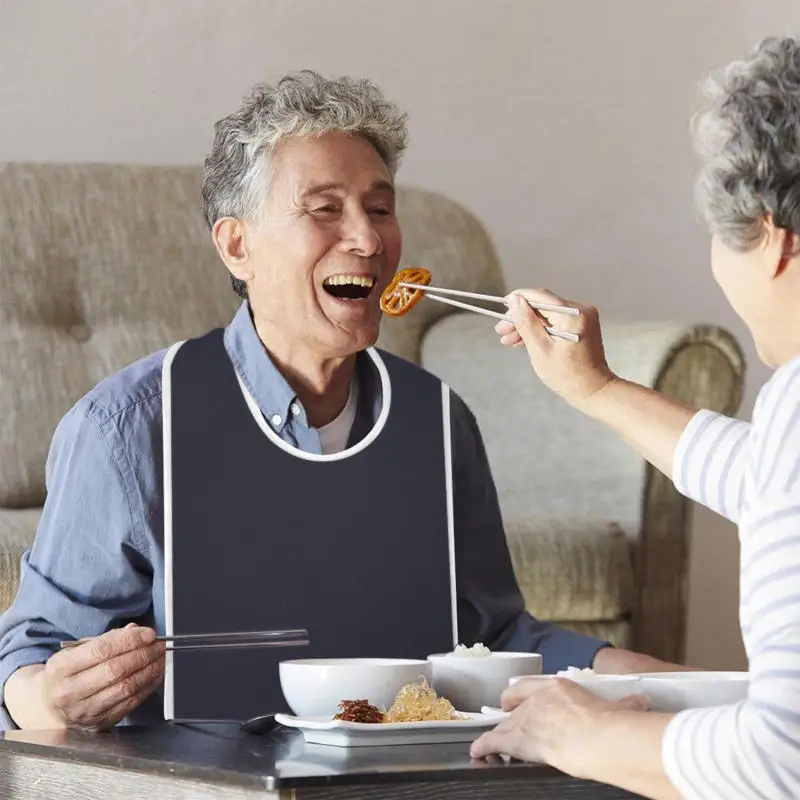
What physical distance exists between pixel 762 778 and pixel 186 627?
785 mm

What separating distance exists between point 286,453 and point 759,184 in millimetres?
770

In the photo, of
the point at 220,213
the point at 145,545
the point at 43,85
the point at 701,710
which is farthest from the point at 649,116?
the point at 701,710

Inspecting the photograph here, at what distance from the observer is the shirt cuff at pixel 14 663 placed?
4.89 feet

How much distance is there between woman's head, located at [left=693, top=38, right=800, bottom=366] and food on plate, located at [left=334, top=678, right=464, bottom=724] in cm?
37

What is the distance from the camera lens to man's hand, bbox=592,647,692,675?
4.91ft

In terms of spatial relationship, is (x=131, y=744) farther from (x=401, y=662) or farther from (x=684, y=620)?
(x=684, y=620)

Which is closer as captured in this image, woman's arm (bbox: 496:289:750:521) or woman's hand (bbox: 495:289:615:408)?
woman's arm (bbox: 496:289:750:521)

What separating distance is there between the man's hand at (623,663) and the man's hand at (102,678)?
0.45 metres

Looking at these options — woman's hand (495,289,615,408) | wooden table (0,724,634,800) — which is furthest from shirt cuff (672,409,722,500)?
wooden table (0,724,634,800)

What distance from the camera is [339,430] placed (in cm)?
177

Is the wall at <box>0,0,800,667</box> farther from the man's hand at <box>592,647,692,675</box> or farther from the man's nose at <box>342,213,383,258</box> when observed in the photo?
the man's hand at <box>592,647,692,675</box>

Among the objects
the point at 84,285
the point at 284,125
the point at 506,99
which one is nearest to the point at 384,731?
the point at 284,125

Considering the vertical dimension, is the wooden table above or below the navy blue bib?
below

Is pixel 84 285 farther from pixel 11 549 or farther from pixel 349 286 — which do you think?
pixel 349 286
